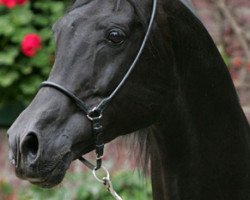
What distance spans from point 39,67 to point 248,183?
219 cm

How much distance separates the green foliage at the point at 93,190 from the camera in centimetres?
436

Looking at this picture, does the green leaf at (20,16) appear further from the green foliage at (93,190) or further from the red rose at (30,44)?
the green foliage at (93,190)

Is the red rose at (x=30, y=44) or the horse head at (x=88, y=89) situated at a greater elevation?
the horse head at (x=88, y=89)

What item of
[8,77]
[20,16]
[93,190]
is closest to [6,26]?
[20,16]

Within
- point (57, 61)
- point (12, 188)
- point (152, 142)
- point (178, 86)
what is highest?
point (57, 61)

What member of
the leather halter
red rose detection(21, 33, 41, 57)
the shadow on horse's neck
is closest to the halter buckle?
the leather halter

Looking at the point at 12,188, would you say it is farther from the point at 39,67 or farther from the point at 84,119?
the point at 84,119

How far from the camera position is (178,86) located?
2.57 metres

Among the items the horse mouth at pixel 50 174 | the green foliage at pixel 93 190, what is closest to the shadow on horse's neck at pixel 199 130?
the horse mouth at pixel 50 174

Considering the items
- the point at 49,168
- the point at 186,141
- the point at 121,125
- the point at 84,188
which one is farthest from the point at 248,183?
the point at 84,188

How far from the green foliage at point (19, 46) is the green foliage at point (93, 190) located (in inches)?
21.8

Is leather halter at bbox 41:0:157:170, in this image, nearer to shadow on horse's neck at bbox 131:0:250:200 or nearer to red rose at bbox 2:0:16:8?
shadow on horse's neck at bbox 131:0:250:200

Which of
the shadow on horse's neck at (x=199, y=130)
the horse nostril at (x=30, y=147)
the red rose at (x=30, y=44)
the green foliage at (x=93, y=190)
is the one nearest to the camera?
the horse nostril at (x=30, y=147)

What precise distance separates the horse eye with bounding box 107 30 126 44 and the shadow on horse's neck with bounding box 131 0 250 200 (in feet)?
0.59
